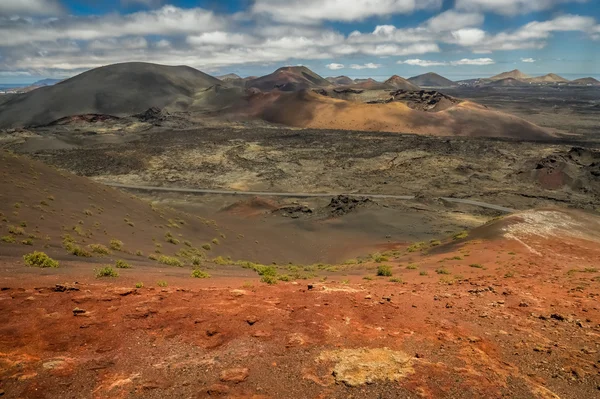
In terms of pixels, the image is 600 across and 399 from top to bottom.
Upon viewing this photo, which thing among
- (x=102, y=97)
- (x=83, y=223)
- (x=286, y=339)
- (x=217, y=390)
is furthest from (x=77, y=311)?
(x=102, y=97)

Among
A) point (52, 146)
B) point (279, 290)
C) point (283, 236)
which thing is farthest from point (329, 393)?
point (52, 146)

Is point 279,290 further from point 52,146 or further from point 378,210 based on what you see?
point 52,146

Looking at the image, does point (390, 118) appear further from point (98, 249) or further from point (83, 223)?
point (98, 249)

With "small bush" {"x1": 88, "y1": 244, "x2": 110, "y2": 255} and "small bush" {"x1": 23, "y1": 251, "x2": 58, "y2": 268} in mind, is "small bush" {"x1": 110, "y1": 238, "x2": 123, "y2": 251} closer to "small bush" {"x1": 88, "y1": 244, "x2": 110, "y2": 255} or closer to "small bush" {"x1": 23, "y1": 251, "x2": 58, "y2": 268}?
"small bush" {"x1": 88, "y1": 244, "x2": 110, "y2": 255}

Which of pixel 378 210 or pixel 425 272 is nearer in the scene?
pixel 425 272

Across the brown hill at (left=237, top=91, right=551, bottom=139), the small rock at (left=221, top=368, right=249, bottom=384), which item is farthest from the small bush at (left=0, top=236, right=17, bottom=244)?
the brown hill at (left=237, top=91, right=551, bottom=139)

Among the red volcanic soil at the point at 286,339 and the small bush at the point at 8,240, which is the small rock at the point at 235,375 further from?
the small bush at the point at 8,240

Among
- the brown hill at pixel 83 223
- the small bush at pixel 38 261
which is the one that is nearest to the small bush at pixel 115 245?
the brown hill at pixel 83 223
